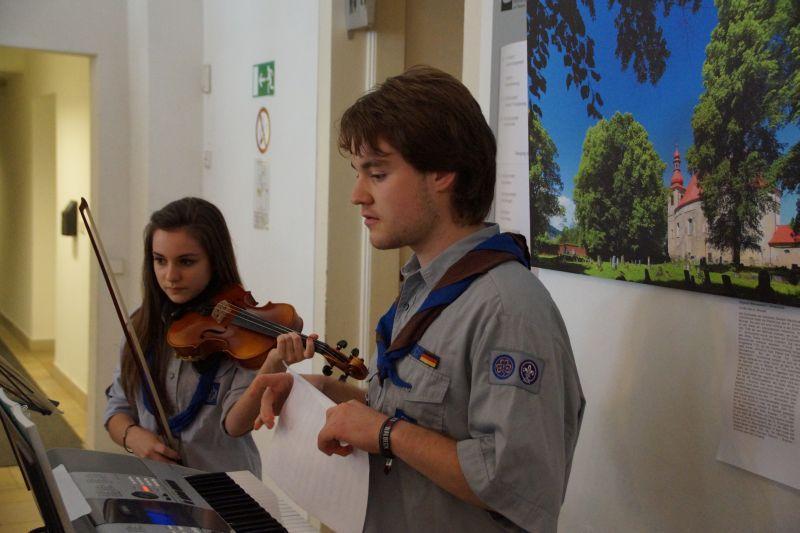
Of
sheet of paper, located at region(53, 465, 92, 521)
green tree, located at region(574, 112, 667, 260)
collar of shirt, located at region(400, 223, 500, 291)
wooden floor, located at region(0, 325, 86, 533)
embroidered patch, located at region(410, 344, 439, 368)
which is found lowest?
wooden floor, located at region(0, 325, 86, 533)

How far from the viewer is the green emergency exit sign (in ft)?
12.9

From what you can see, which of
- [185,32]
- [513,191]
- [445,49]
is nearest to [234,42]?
[185,32]

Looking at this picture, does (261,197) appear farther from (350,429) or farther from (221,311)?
(350,429)

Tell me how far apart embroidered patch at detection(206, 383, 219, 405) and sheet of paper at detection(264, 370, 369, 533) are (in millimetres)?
574

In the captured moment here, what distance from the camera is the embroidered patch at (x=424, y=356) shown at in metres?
1.33

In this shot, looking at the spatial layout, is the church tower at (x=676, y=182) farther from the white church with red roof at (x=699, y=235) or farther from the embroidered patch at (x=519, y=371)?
the embroidered patch at (x=519, y=371)

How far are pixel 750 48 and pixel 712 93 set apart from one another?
4.4 inches

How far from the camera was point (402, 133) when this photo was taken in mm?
1356

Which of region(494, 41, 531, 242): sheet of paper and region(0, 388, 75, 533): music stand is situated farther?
region(494, 41, 531, 242): sheet of paper

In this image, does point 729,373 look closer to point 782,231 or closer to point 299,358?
point 782,231

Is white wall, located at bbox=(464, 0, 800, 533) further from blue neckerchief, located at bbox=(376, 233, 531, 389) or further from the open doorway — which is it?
the open doorway

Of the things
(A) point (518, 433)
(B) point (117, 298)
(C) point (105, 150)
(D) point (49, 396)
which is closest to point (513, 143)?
(B) point (117, 298)

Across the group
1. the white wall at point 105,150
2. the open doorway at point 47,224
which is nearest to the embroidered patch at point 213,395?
the white wall at point 105,150

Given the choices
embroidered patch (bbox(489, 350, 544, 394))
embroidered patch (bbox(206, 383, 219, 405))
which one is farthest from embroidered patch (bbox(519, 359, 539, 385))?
embroidered patch (bbox(206, 383, 219, 405))
